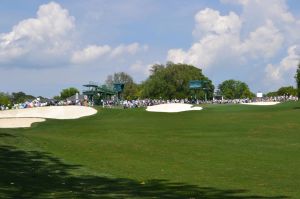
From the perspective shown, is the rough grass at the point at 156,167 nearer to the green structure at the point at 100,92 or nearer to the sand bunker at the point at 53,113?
the sand bunker at the point at 53,113

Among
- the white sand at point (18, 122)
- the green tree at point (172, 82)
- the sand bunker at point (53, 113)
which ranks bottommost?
the white sand at point (18, 122)

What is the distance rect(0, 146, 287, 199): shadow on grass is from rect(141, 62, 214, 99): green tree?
14115 cm

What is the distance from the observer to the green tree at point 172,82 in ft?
531

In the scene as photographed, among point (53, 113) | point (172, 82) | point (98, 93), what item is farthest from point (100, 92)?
point (172, 82)

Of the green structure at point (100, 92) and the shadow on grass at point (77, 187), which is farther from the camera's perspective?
the green structure at point (100, 92)

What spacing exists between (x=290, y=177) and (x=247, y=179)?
1450 millimetres

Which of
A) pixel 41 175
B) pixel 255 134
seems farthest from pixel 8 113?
pixel 41 175

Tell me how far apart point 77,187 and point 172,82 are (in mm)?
152091

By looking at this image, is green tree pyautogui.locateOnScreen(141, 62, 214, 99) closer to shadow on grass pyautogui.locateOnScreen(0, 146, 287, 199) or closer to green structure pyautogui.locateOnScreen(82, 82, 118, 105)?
green structure pyautogui.locateOnScreen(82, 82, 118, 105)

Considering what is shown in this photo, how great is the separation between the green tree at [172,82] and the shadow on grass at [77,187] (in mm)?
141153

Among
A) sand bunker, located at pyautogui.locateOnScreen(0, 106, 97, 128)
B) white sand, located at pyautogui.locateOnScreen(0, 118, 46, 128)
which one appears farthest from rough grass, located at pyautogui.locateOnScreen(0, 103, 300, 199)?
sand bunker, located at pyautogui.locateOnScreen(0, 106, 97, 128)

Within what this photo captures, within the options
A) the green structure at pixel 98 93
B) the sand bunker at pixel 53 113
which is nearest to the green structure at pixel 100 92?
the green structure at pixel 98 93

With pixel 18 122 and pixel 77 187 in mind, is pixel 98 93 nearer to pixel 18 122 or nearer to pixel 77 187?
pixel 18 122

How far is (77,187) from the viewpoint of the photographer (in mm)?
13867
